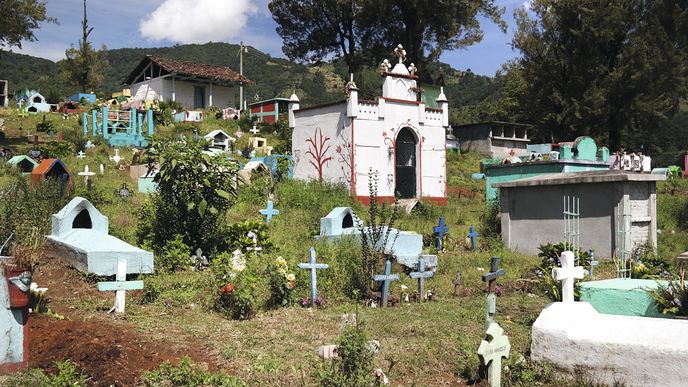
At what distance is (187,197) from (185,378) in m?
7.02

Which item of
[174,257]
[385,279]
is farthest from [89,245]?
[385,279]

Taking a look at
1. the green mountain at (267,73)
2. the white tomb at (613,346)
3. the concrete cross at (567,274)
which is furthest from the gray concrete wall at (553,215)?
the green mountain at (267,73)

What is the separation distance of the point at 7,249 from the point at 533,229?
39.4 feet

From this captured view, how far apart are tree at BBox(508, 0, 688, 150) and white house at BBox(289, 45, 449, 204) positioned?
1655cm

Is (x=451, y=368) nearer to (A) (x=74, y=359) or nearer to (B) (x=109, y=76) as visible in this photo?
(A) (x=74, y=359)

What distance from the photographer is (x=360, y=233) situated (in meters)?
12.7

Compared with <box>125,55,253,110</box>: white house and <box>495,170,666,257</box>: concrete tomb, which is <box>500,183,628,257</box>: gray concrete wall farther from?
<box>125,55,253,110</box>: white house

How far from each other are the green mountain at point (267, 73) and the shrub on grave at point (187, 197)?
7690cm

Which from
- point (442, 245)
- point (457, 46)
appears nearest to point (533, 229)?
point (442, 245)

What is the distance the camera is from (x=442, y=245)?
15.5m

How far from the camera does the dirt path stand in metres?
5.75

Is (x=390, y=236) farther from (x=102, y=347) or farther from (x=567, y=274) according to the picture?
(x=102, y=347)

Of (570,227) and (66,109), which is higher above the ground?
(66,109)

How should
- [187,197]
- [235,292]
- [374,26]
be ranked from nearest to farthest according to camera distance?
1. [235,292]
2. [187,197]
3. [374,26]
